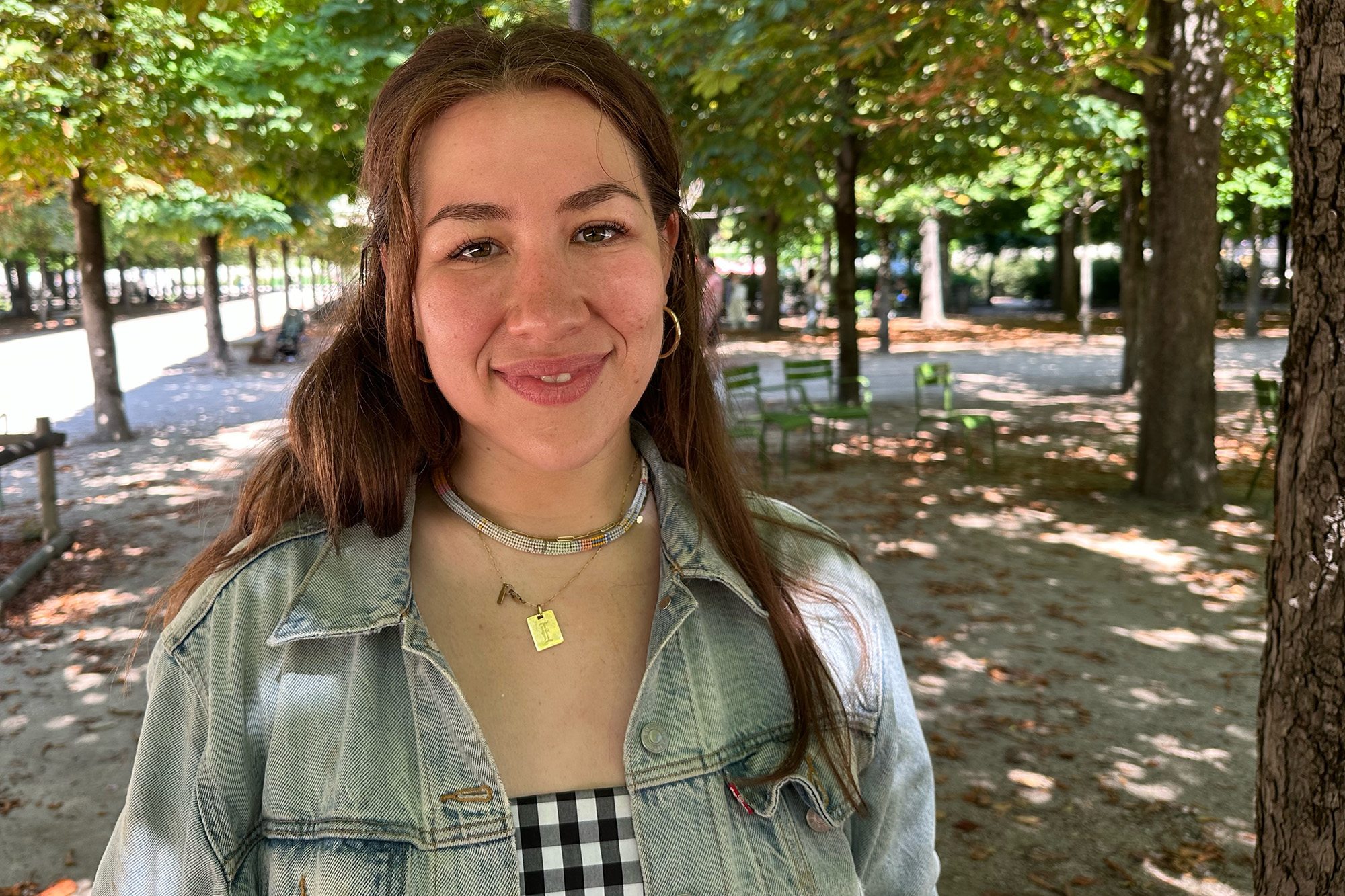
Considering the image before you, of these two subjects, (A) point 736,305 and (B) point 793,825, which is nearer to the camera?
(B) point 793,825

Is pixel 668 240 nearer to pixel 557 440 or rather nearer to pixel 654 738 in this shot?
pixel 557 440

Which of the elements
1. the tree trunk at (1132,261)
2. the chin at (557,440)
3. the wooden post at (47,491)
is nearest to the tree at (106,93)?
the wooden post at (47,491)

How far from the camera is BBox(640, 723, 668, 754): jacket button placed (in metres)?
1.59

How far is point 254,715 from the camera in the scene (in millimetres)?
1468

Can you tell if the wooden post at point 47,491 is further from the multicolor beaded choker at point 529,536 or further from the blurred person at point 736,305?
the blurred person at point 736,305

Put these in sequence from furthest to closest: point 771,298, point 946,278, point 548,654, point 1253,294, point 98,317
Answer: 1. point 946,278
2. point 771,298
3. point 1253,294
4. point 98,317
5. point 548,654

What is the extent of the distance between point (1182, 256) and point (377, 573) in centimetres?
903

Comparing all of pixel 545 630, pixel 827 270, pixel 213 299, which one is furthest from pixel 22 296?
pixel 545 630

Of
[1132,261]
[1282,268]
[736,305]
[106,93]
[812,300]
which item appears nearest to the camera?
[106,93]

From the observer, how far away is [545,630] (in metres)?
1.68

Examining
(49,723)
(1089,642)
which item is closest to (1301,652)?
(1089,642)

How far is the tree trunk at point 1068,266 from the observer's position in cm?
3338

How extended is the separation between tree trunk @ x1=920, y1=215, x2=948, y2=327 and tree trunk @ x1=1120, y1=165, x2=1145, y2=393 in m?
13.8

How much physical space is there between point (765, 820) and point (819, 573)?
429mm
